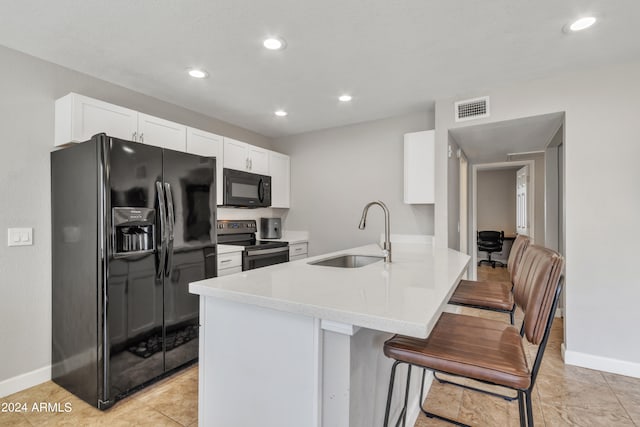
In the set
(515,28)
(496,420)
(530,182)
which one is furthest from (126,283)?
(530,182)

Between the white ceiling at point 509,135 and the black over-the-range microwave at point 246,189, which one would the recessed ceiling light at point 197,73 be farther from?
the white ceiling at point 509,135

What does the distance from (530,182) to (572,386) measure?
11.6ft

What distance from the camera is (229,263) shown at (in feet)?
9.91

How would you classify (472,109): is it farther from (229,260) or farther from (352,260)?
(229,260)

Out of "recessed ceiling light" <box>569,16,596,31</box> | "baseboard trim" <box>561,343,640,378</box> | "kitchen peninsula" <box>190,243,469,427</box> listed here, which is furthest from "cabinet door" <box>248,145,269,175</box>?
"baseboard trim" <box>561,343,640,378</box>

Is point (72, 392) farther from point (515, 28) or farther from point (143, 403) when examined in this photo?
point (515, 28)

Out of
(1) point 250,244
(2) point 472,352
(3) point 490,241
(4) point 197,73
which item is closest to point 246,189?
(1) point 250,244

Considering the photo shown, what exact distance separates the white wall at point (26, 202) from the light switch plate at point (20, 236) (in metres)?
0.03

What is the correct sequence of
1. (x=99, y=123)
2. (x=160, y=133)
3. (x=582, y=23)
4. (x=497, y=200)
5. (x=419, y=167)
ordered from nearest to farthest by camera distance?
(x=582, y=23) → (x=99, y=123) → (x=160, y=133) → (x=419, y=167) → (x=497, y=200)

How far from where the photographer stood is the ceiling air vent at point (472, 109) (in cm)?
290

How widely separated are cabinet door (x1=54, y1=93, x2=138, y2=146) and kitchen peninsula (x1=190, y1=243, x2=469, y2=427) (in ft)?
5.79

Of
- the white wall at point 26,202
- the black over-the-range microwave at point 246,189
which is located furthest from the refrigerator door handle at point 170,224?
the black over-the-range microwave at point 246,189

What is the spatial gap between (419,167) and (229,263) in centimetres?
219

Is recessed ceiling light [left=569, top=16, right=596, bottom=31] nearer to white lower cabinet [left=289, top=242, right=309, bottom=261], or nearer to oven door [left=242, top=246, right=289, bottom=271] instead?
oven door [left=242, top=246, right=289, bottom=271]
